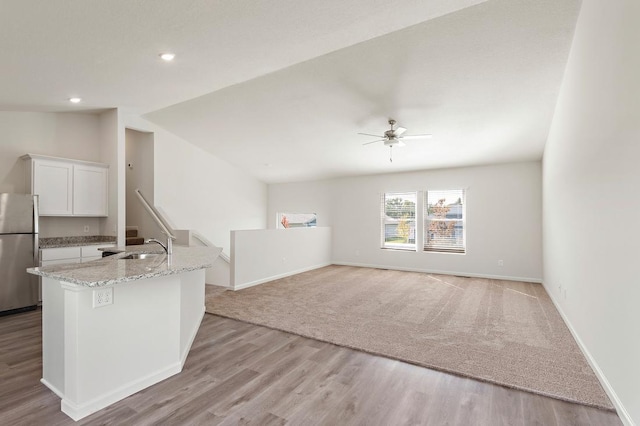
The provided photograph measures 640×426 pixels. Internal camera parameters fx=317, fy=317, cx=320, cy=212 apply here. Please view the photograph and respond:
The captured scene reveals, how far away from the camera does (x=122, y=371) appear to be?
7.25ft

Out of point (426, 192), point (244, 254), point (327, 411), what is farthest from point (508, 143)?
point (327, 411)

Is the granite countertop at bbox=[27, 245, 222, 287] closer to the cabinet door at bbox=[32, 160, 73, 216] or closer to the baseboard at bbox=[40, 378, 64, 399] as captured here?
the baseboard at bbox=[40, 378, 64, 399]

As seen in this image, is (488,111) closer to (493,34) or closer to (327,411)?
(493,34)

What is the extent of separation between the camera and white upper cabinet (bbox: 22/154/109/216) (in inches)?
177

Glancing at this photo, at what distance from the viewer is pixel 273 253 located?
6316mm

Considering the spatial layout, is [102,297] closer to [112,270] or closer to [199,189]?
[112,270]

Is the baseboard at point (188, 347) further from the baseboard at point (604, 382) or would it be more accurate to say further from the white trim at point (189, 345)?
the baseboard at point (604, 382)

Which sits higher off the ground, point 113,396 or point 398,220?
point 398,220

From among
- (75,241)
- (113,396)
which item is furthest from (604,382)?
(75,241)

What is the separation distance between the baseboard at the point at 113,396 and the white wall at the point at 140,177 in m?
4.08

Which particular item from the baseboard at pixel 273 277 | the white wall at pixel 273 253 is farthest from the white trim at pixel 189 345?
the white wall at pixel 273 253

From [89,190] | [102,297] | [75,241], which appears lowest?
[102,297]

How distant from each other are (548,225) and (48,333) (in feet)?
21.1

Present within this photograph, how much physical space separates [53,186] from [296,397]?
186 inches
